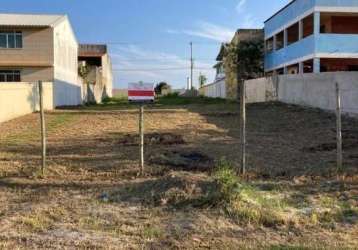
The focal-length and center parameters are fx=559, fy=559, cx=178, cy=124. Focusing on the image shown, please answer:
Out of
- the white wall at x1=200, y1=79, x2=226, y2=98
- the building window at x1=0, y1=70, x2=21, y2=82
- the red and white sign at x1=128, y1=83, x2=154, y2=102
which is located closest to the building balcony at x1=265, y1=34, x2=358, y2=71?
A: the building window at x1=0, y1=70, x2=21, y2=82

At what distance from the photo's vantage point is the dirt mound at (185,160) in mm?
11080

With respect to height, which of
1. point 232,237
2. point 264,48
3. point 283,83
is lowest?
point 232,237

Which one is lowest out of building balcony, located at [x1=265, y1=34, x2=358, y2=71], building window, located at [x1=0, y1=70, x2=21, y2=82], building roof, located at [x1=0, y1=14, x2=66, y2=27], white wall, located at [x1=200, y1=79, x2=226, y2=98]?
white wall, located at [x1=200, y1=79, x2=226, y2=98]

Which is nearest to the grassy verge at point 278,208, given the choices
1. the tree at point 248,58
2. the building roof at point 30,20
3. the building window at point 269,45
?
the building roof at point 30,20

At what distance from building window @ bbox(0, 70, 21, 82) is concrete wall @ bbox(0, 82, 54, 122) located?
295 inches

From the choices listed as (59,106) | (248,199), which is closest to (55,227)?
(248,199)

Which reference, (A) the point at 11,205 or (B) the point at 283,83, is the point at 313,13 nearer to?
(B) the point at 283,83

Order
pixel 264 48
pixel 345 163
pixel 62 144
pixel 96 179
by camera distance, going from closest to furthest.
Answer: pixel 96 179 < pixel 345 163 < pixel 62 144 < pixel 264 48

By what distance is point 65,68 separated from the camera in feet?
148

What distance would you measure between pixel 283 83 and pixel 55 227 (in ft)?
87.4

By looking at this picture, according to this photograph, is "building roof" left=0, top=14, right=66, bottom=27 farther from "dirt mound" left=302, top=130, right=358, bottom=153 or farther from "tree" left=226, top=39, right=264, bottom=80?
"dirt mound" left=302, top=130, right=358, bottom=153

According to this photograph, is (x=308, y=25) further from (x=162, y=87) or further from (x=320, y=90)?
(x=162, y=87)

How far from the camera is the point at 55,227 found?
22.3 ft

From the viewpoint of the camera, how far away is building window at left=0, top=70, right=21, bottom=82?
39531 millimetres
